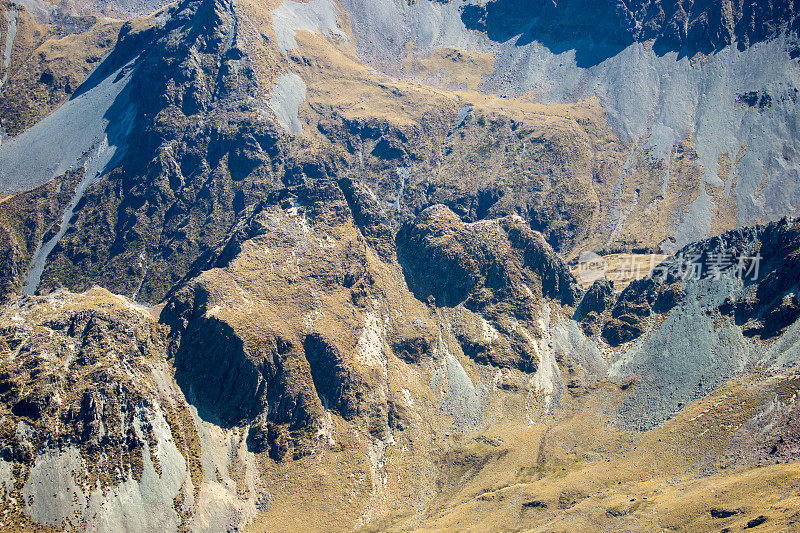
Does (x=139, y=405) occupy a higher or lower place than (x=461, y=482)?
higher

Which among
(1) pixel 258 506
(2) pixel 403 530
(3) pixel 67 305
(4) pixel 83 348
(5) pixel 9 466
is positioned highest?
(3) pixel 67 305

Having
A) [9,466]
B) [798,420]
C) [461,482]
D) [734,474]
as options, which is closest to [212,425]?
[9,466]

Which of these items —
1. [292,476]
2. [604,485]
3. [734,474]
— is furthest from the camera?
[292,476]

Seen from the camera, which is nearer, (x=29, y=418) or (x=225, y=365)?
(x=29, y=418)

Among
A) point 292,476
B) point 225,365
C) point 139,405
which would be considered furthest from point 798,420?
point 139,405

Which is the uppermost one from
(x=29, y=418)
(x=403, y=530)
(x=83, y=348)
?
(x=83, y=348)

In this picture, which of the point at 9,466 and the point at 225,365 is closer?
the point at 9,466

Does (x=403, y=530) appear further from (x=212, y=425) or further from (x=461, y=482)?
(x=212, y=425)

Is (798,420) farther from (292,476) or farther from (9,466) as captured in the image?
(9,466)

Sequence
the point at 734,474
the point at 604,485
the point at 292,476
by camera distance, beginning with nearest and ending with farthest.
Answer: the point at 734,474
the point at 604,485
the point at 292,476
